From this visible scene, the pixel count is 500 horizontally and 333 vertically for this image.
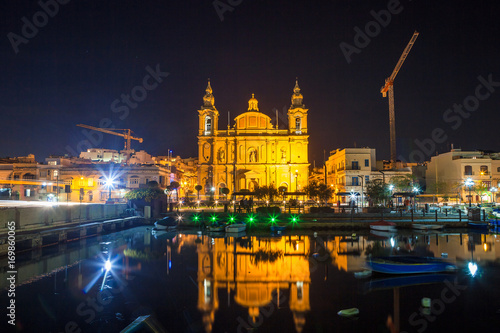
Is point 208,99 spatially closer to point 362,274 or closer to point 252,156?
point 252,156

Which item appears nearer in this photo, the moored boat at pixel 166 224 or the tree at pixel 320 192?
the moored boat at pixel 166 224

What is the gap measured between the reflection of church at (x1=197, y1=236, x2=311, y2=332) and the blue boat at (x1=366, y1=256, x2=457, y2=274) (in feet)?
12.1

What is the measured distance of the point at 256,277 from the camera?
16.4 metres

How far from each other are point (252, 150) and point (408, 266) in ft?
174

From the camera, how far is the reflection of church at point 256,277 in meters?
12.2

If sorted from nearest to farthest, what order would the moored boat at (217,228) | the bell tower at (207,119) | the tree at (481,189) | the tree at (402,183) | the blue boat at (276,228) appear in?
the moored boat at (217,228) → the blue boat at (276,228) → the tree at (481,189) → the tree at (402,183) → the bell tower at (207,119)

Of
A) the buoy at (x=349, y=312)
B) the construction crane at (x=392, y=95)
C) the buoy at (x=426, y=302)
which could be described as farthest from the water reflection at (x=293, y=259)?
the construction crane at (x=392, y=95)

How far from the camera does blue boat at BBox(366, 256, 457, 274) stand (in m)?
16.2

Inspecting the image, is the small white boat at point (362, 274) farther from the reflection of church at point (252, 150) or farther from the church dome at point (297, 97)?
the church dome at point (297, 97)

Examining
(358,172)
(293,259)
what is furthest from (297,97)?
(293,259)

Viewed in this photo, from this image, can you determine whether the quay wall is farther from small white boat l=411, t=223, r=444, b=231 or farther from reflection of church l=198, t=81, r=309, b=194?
small white boat l=411, t=223, r=444, b=231

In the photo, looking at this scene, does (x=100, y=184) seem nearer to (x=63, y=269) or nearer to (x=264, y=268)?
(x=63, y=269)

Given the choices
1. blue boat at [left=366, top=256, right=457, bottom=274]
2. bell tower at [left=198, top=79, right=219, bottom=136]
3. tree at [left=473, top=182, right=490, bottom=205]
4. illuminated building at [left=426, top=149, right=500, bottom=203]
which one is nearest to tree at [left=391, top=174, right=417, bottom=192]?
illuminated building at [left=426, top=149, right=500, bottom=203]

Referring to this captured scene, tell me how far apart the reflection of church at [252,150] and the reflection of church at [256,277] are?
38979 mm
